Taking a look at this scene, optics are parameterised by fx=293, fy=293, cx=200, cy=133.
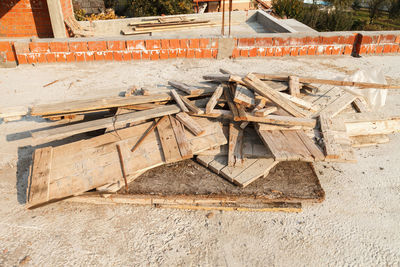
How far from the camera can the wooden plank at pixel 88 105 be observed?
4.26 metres

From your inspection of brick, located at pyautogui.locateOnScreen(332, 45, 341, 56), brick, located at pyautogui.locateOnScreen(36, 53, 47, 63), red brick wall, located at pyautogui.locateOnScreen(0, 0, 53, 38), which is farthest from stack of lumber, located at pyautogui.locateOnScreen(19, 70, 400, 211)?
red brick wall, located at pyautogui.locateOnScreen(0, 0, 53, 38)

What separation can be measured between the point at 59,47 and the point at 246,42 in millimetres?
4491

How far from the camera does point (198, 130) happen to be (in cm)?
399

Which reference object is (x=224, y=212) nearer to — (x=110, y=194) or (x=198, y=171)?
(x=198, y=171)

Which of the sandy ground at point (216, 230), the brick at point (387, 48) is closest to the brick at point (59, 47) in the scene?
the sandy ground at point (216, 230)

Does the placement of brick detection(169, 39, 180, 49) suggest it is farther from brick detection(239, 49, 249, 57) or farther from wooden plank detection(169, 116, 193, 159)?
wooden plank detection(169, 116, 193, 159)

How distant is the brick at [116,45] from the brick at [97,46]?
92mm

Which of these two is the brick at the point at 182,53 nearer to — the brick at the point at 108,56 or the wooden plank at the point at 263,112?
the brick at the point at 108,56

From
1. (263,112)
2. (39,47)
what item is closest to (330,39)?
(263,112)

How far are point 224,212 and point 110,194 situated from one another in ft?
4.50

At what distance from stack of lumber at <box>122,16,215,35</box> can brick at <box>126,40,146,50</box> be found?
4.35 m

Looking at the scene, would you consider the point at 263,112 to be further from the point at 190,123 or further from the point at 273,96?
the point at 190,123

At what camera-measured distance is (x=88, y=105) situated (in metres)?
4.36

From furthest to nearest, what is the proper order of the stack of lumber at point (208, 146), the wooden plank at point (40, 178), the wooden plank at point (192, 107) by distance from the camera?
the wooden plank at point (192, 107)
the stack of lumber at point (208, 146)
the wooden plank at point (40, 178)
